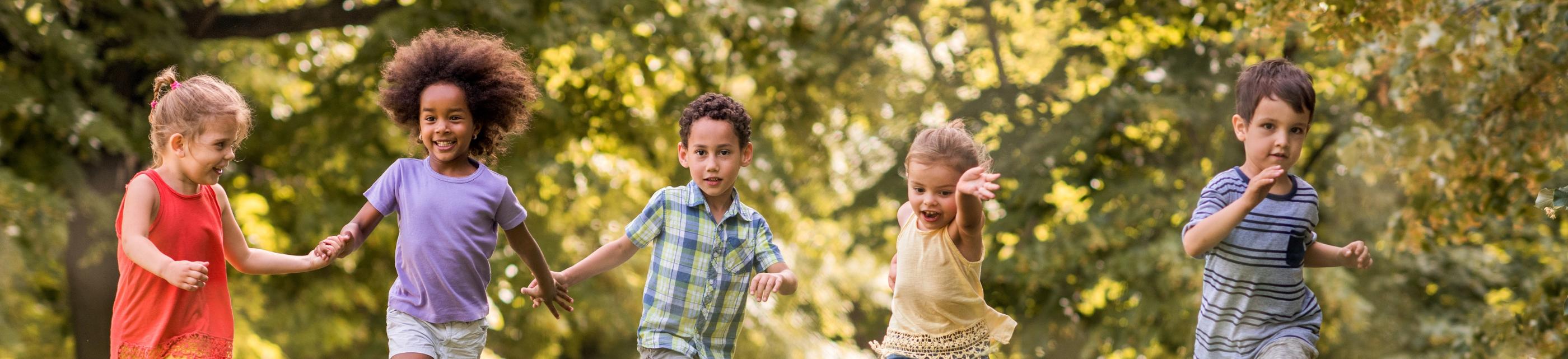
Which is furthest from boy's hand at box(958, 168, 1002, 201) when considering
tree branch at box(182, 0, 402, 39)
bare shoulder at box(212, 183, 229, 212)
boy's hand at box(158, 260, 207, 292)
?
tree branch at box(182, 0, 402, 39)

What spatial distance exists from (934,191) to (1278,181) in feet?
3.93

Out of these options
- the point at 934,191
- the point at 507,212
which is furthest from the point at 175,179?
the point at 934,191

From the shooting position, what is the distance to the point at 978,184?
390 cm

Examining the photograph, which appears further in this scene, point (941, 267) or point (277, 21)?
point (277, 21)

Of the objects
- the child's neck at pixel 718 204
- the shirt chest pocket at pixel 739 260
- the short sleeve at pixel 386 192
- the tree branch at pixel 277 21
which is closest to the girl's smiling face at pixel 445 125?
the short sleeve at pixel 386 192

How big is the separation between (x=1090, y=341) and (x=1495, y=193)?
14.0ft

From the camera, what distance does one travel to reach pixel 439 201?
436 cm

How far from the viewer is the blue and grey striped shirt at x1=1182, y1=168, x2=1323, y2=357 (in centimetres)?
447

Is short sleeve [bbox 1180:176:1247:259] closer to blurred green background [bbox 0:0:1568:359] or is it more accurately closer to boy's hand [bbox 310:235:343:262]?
boy's hand [bbox 310:235:343:262]

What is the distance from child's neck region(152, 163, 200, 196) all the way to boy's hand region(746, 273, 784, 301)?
174 cm

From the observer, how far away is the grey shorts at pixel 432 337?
4254 mm

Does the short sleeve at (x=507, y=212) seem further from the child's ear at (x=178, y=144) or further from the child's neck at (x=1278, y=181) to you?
the child's neck at (x=1278, y=181)

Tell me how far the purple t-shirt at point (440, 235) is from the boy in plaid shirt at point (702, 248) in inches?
13.0

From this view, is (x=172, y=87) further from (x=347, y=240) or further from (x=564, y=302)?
(x=564, y=302)
